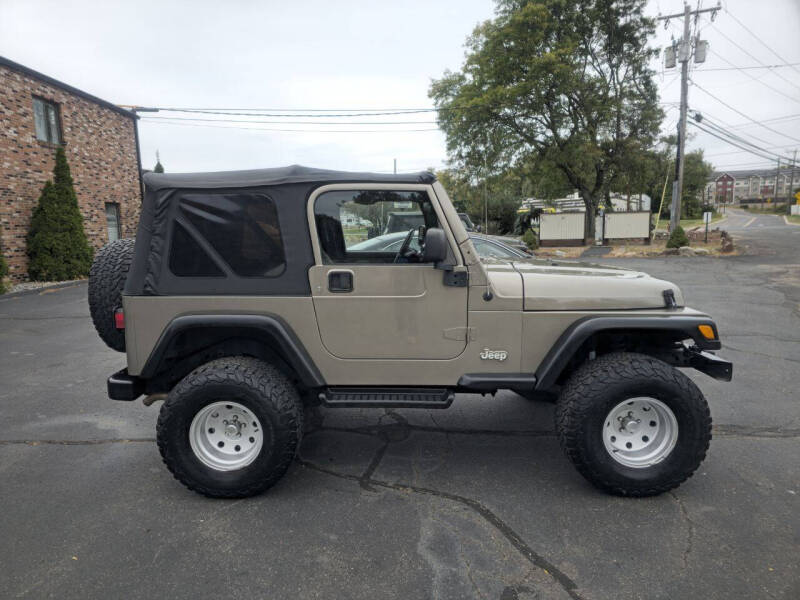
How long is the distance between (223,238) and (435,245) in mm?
1287

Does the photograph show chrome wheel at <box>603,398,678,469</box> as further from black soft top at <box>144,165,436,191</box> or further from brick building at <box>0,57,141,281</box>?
brick building at <box>0,57,141,281</box>

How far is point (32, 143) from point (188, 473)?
14646 millimetres

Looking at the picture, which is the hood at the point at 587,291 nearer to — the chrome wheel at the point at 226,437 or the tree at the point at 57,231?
the chrome wheel at the point at 226,437

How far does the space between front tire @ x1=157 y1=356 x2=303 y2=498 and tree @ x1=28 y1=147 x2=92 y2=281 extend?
44.2ft

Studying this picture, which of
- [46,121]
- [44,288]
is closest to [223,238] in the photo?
[44,288]

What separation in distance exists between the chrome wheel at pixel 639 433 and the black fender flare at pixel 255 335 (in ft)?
5.90

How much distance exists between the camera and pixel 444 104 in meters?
26.9

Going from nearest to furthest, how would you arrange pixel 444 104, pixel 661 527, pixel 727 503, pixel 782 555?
pixel 782 555, pixel 661 527, pixel 727 503, pixel 444 104

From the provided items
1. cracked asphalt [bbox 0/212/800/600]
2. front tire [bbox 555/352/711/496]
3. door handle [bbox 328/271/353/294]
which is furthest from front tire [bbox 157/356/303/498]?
front tire [bbox 555/352/711/496]

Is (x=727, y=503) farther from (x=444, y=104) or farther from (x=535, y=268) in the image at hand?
(x=444, y=104)

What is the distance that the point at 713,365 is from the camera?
3.27 m

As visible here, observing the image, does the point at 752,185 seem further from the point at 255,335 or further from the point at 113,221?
the point at 255,335

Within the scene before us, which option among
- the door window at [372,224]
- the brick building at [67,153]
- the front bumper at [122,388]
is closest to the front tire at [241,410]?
the front bumper at [122,388]

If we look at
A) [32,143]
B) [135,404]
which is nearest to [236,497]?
[135,404]
